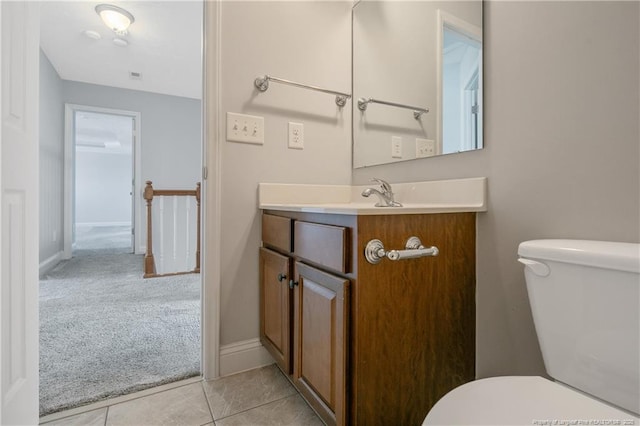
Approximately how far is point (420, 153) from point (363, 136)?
1.34 ft

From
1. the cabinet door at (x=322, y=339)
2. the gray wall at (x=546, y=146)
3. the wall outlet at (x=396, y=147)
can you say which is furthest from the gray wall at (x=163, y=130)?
the gray wall at (x=546, y=146)

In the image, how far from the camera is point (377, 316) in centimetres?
87

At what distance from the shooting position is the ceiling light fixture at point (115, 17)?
2400 millimetres

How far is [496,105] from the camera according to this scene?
3.52ft

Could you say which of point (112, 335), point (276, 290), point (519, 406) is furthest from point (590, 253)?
point (112, 335)

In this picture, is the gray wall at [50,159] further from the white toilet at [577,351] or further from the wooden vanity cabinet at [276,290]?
the white toilet at [577,351]

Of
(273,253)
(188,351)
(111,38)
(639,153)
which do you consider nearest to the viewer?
(639,153)

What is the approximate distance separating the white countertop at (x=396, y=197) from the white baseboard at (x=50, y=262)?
316 cm

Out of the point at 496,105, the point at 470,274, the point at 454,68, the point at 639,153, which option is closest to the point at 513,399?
the point at 470,274

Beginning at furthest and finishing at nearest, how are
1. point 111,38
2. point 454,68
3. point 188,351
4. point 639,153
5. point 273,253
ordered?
1. point 111,38
2. point 188,351
3. point 273,253
4. point 454,68
5. point 639,153

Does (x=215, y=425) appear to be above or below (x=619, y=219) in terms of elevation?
below

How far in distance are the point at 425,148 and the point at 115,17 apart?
8.69ft

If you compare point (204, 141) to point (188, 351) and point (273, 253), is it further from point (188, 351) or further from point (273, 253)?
point (188, 351)

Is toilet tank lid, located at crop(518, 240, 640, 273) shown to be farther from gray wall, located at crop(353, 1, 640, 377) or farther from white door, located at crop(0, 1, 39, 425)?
white door, located at crop(0, 1, 39, 425)
